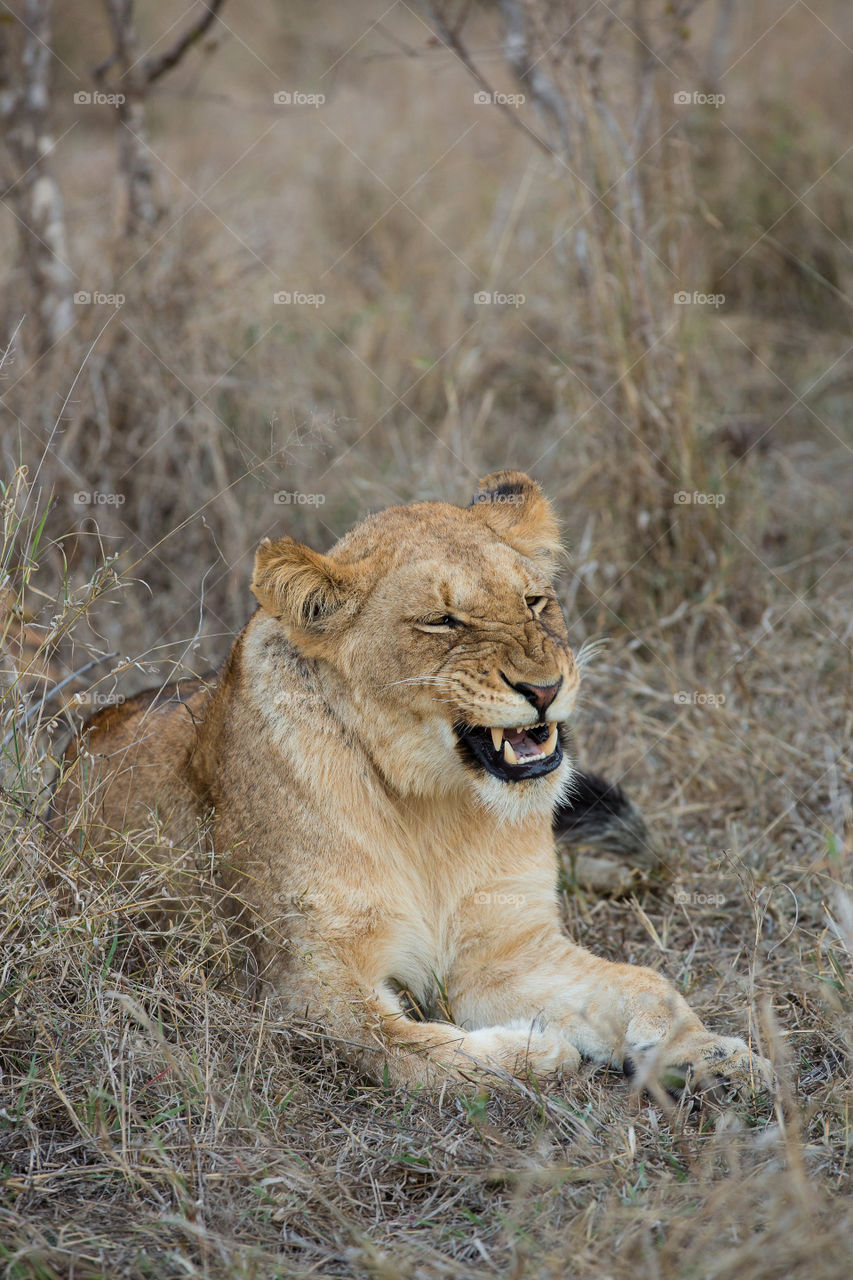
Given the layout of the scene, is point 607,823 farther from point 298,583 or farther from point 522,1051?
point 298,583

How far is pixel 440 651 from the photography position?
3135mm

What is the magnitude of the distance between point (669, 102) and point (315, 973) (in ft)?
14.5

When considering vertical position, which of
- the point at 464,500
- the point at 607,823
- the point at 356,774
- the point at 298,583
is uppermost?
the point at 298,583

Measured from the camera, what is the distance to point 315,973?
3.17 metres

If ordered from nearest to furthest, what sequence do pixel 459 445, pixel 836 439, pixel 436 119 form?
pixel 459 445 < pixel 836 439 < pixel 436 119

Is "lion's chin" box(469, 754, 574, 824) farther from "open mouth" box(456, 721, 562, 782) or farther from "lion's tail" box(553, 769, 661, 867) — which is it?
"lion's tail" box(553, 769, 661, 867)

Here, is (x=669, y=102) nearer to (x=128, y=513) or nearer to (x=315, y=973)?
(x=128, y=513)

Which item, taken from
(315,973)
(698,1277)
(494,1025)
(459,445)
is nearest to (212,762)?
(315,973)

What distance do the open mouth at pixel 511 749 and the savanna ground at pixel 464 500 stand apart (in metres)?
0.76

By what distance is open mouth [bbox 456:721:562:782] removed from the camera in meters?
3.15

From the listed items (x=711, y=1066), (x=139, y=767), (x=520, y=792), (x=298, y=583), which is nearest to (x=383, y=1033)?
(x=520, y=792)

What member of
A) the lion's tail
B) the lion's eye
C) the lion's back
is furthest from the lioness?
the lion's tail

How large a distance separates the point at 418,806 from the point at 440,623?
1.71ft

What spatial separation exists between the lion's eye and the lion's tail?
3.77 ft
